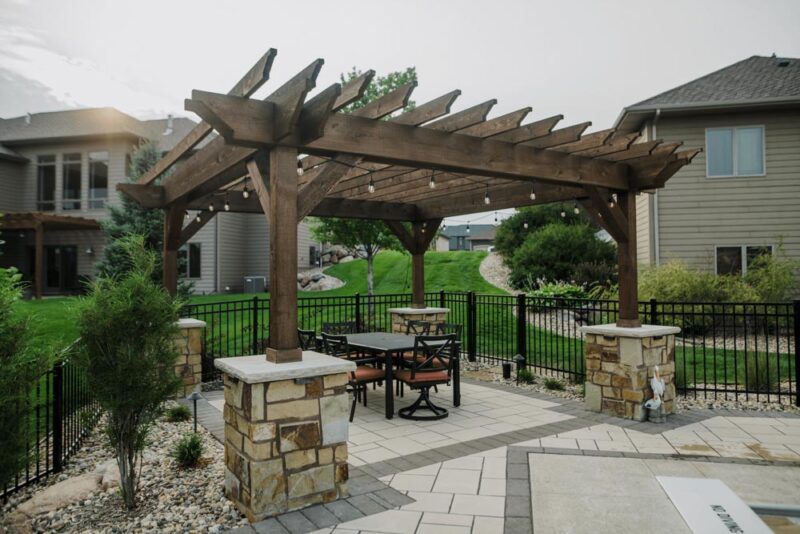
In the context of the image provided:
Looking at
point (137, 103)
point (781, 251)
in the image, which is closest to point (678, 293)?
point (781, 251)

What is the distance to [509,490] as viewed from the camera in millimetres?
3732

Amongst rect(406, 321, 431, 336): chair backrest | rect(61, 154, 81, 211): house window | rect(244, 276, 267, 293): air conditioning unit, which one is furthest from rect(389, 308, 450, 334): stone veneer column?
rect(61, 154, 81, 211): house window

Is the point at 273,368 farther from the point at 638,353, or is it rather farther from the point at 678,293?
the point at 678,293

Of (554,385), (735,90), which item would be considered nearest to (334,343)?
(554,385)

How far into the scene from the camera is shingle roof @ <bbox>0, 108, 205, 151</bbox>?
17906 mm

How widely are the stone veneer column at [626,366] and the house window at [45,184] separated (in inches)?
781

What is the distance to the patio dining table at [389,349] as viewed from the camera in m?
5.83

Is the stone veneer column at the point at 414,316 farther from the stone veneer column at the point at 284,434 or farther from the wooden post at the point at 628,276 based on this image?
the stone veneer column at the point at 284,434

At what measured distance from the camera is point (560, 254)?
15.6 meters

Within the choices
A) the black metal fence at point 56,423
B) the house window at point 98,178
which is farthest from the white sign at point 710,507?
the house window at point 98,178

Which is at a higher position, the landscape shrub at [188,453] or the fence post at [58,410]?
the fence post at [58,410]

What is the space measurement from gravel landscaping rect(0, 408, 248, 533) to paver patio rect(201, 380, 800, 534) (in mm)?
505

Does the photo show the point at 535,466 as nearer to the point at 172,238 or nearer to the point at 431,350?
the point at 431,350

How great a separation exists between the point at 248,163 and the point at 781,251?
41.0 ft
